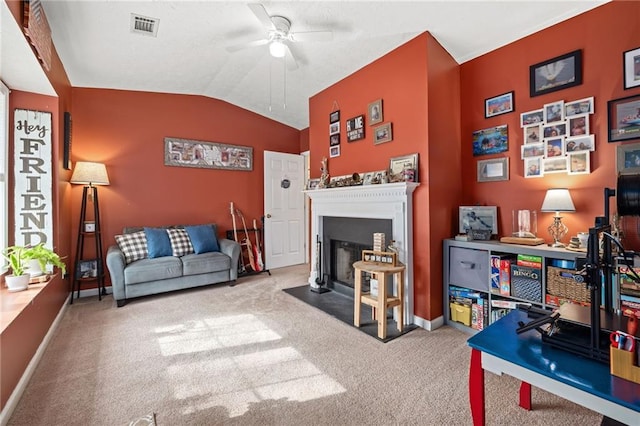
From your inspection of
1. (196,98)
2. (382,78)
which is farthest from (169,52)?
(382,78)

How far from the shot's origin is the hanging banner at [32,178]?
9.05 feet

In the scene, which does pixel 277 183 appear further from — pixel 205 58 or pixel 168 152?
pixel 205 58

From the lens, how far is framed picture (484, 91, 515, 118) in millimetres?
2754

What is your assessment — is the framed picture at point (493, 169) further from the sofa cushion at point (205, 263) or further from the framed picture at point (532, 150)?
the sofa cushion at point (205, 263)

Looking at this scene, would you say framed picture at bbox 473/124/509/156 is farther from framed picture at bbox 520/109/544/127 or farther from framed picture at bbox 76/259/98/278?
framed picture at bbox 76/259/98/278

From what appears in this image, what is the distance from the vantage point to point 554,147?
2500mm

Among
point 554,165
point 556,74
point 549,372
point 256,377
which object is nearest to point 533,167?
point 554,165

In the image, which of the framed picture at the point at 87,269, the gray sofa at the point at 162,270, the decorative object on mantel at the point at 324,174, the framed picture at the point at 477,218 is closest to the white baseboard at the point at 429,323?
the framed picture at the point at 477,218

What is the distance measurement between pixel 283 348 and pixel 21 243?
8.84 feet

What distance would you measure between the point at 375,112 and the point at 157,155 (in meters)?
3.19

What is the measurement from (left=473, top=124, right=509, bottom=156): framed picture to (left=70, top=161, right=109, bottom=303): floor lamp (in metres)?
4.35

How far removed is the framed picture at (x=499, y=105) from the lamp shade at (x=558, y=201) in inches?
35.5

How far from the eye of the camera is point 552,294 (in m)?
2.23

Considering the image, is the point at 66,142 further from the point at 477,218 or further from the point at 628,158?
the point at 628,158
